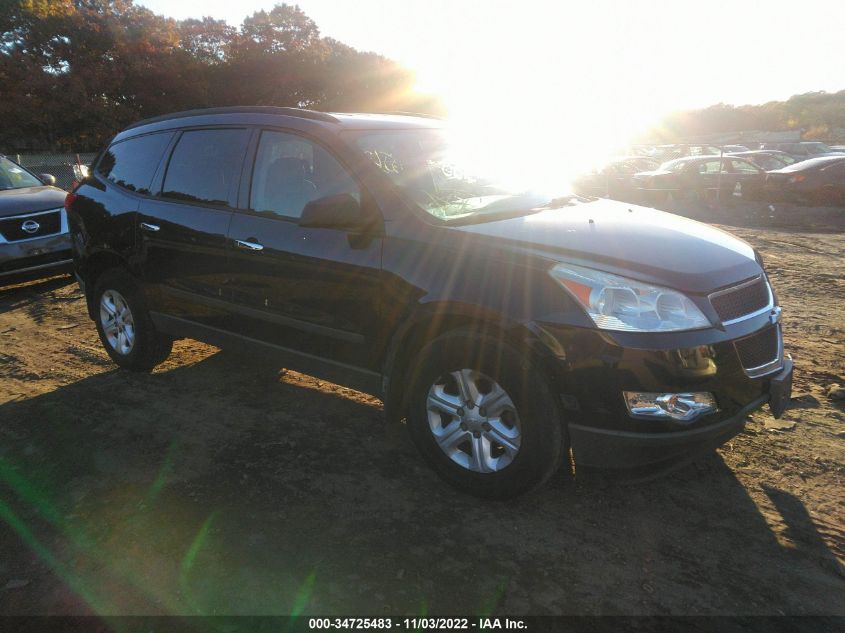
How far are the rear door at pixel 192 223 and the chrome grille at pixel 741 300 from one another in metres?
2.77

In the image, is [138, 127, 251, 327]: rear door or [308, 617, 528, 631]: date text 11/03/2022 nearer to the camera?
[308, 617, 528, 631]: date text 11/03/2022

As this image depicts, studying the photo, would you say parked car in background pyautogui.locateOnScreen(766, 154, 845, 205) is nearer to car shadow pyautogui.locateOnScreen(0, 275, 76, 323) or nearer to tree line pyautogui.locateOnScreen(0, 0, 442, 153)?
car shadow pyautogui.locateOnScreen(0, 275, 76, 323)

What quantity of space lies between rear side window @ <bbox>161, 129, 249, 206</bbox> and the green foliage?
5869 centimetres

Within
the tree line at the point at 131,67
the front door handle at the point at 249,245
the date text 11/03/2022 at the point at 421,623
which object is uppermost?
the tree line at the point at 131,67

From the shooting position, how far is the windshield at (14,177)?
8.40 metres

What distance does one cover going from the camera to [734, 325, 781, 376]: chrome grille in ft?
9.48

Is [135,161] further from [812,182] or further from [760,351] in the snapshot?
[812,182]

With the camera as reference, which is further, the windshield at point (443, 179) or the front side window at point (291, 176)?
the front side window at point (291, 176)

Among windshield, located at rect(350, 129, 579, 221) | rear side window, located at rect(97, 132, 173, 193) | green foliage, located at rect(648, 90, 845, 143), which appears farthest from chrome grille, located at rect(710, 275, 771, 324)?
green foliage, located at rect(648, 90, 845, 143)

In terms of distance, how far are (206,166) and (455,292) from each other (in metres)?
2.16

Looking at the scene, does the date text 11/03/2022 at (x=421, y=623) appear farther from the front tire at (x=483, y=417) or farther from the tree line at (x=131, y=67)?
the tree line at (x=131, y=67)

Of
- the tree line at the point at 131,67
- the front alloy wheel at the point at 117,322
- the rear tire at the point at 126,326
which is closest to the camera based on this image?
the rear tire at the point at 126,326

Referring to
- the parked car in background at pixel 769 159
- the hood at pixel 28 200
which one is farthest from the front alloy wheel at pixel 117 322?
the parked car in background at pixel 769 159

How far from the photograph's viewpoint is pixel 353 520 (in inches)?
120
